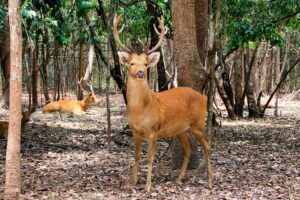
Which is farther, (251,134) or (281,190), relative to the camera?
(251,134)

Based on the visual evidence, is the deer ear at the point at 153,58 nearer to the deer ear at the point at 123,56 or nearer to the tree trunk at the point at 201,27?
the deer ear at the point at 123,56

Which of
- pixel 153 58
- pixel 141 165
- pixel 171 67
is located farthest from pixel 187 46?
pixel 171 67

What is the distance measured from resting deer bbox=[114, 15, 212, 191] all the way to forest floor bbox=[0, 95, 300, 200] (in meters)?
0.35

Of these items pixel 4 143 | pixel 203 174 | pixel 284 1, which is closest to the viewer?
pixel 203 174

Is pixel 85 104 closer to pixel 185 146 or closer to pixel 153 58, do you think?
pixel 185 146

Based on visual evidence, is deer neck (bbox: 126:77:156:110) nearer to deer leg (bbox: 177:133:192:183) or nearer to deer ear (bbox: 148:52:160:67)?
deer ear (bbox: 148:52:160:67)

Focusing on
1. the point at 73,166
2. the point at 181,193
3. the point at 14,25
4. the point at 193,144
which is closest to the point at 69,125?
the point at 73,166

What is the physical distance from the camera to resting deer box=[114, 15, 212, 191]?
20.7ft

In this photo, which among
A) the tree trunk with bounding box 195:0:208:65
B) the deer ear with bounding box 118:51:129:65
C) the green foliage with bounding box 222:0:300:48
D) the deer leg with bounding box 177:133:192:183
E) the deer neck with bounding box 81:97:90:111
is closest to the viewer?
the deer ear with bounding box 118:51:129:65

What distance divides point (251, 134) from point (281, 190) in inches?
217

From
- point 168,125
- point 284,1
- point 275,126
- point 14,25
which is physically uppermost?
point 284,1

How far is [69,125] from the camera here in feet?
43.1

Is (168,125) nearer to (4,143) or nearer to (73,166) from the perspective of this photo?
(73,166)

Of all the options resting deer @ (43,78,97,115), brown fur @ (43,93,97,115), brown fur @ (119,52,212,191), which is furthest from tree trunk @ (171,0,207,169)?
brown fur @ (43,93,97,115)
